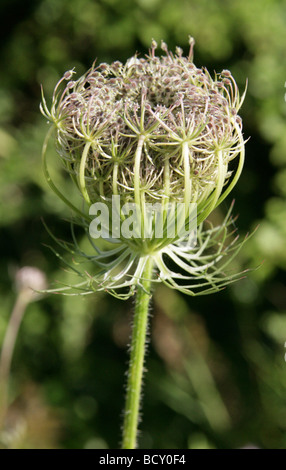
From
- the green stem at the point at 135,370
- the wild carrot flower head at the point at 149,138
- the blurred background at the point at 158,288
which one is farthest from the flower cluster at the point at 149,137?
the blurred background at the point at 158,288

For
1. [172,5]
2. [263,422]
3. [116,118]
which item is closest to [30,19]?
[172,5]

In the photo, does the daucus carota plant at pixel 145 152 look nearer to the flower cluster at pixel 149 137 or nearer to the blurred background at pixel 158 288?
the flower cluster at pixel 149 137

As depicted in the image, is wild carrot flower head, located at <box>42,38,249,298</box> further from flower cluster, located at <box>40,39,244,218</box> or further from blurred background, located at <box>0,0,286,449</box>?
blurred background, located at <box>0,0,286,449</box>

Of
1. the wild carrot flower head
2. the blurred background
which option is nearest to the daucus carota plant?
the wild carrot flower head

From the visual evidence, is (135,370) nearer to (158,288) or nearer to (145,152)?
(145,152)

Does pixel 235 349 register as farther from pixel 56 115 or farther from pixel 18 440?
pixel 56 115

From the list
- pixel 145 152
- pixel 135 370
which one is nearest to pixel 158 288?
pixel 135 370
